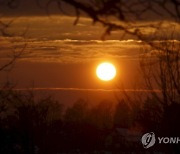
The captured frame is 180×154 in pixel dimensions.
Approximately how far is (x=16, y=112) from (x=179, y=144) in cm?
1157

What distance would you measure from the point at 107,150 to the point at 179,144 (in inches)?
902

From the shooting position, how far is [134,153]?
110 ft

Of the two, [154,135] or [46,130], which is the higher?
[46,130]

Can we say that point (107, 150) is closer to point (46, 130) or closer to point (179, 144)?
point (46, 130)

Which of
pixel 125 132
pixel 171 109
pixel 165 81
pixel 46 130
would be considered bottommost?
pixel 171 109

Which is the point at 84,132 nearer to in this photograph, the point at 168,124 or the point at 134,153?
the point at 134,153

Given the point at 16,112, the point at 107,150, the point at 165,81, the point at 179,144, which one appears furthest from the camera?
the point at 107,150

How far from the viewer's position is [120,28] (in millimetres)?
3885

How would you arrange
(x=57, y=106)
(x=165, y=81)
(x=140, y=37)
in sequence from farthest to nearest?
(x=57, y=106) < (x=165, y=81) < (x=140, y=37)

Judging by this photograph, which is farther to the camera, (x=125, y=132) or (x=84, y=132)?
(x=84, y=132)

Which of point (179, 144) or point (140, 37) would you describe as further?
point (179, 144)

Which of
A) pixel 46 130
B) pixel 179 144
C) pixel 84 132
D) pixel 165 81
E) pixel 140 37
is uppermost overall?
pixel 84 132

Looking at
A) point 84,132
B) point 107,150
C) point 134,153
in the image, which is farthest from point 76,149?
point 134,153

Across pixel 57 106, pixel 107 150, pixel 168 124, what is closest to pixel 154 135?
pixel 168 124
